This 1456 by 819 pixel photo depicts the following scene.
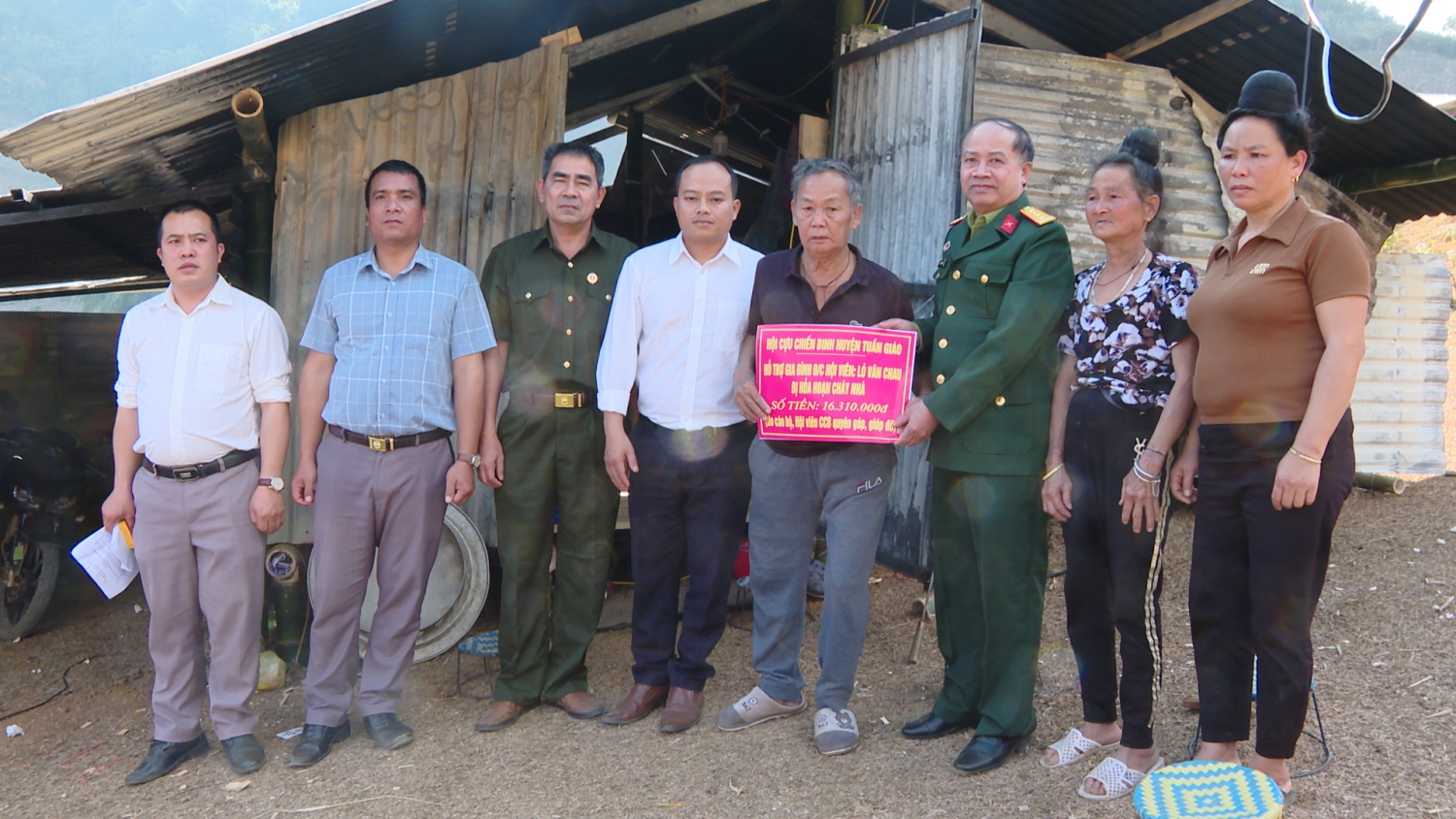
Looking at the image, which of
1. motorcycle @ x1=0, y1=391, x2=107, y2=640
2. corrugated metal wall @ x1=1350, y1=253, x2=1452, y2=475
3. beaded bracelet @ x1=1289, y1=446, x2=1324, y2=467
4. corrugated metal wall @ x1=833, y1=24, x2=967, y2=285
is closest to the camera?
beaded bracelet @ x1=1289, y1=446, x2=1324, y2=467

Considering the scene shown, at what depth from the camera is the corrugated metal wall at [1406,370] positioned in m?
7.81

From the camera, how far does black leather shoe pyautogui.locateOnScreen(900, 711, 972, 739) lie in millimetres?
3684

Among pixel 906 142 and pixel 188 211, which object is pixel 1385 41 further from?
pixel 188 211

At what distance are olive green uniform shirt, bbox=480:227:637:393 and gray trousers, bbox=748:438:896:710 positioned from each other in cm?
80

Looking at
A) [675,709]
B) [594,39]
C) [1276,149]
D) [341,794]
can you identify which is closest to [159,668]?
[341,794]

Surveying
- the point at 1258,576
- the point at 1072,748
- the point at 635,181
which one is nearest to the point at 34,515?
the point at 635,181

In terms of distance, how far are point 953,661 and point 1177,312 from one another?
1482 millimetres

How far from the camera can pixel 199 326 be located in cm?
360

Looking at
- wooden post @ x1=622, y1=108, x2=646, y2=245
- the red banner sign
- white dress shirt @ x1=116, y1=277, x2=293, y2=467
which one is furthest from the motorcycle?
the red banner sign

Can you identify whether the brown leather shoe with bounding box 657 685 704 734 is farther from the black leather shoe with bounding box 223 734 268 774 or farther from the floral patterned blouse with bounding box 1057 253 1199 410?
the floral patterned blouse with bounding box 1057 253 1199 410

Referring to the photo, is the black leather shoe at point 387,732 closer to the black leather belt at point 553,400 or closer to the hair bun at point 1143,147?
the black leather belt at point 553,400

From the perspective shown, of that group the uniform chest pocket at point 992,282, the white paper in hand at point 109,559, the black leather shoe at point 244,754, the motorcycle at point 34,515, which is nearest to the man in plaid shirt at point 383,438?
the black leather shoe at point 244,754

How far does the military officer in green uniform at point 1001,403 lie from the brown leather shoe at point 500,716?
5.75ft

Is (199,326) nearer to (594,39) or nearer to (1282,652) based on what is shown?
(594,39)
